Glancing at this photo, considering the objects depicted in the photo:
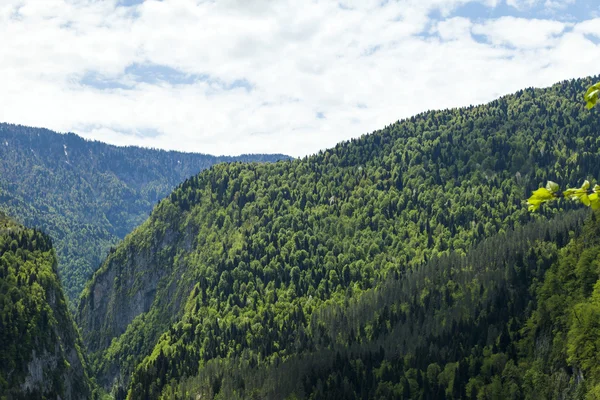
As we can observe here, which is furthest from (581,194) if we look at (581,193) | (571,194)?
(571,194)

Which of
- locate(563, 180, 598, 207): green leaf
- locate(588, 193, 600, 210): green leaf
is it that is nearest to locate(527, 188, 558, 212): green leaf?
locate(563, 180, 598, 207): green leaf

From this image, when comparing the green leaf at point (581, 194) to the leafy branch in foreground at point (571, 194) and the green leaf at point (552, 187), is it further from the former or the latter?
the green leaf at point (552, 187)

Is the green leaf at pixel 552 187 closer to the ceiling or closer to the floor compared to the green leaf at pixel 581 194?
closer to the ceiling

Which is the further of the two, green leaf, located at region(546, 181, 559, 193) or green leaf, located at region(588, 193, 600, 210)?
green leaf, located at region(588, 193, 600, 210)

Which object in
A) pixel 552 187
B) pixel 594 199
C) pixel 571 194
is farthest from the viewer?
pixel 571 194

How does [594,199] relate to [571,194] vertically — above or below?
below

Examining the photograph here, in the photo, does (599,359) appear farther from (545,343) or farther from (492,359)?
(492,359)

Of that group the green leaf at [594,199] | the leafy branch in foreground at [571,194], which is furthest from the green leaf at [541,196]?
the green leaf at [594,199]

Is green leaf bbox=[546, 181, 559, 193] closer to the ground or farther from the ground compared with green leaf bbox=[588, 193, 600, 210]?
farther from the ground

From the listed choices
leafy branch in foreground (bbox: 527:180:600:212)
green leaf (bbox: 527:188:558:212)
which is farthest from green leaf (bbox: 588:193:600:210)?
green leaf (bbox: 527:188:558:212)

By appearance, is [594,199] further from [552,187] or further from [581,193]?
[552,187]

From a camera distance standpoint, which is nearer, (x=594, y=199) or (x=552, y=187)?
(x=552, y=187)

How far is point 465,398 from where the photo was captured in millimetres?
190500

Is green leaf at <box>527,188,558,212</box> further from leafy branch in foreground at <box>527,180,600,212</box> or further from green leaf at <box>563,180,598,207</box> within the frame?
green leaf at <box>563,180,598,207</box>
